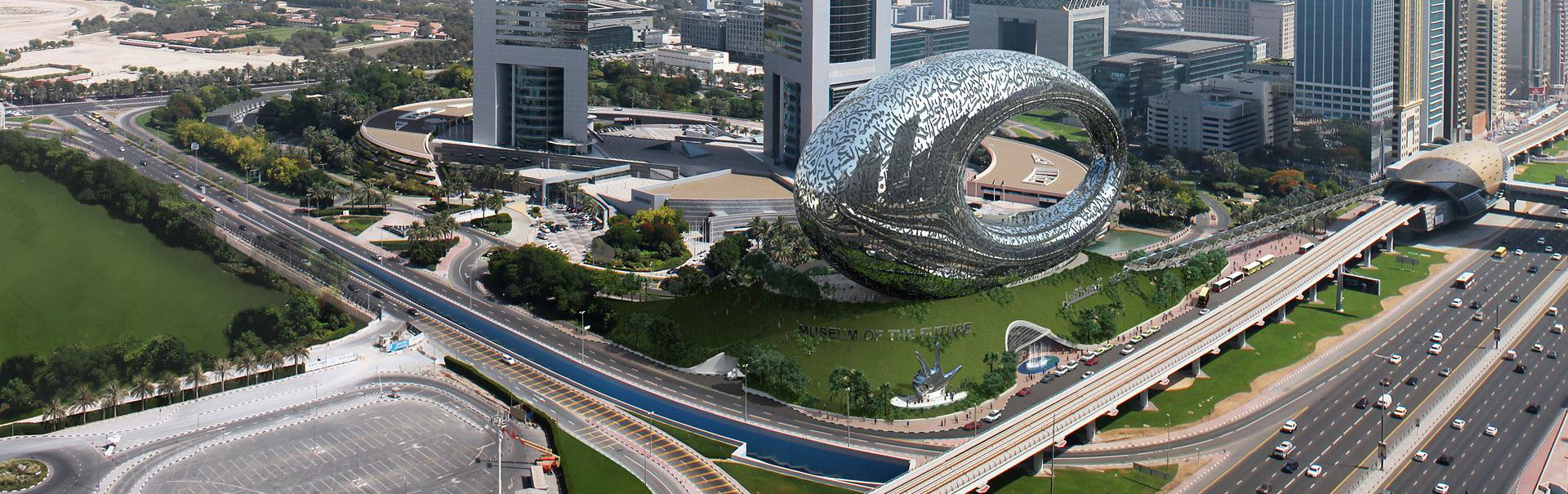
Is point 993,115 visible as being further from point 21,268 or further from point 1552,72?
point 1552,72

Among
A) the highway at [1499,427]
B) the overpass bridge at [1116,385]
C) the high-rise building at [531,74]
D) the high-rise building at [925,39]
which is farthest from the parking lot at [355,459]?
the high-rise building at [925,39]

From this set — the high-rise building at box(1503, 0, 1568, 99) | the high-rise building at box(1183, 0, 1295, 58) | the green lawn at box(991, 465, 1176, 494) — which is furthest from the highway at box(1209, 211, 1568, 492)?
the high-rise building at box(1183, 0, 1295, 58)

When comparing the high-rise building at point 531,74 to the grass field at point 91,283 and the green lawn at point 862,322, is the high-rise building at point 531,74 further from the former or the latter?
the green lawn at point 862,322

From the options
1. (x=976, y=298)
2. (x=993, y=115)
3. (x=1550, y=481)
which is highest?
(x=993, y=115)

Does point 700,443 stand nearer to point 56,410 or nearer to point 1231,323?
point 56,410

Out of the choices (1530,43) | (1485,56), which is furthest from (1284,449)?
(1530,43)

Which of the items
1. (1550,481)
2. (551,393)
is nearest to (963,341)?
(551,393)
